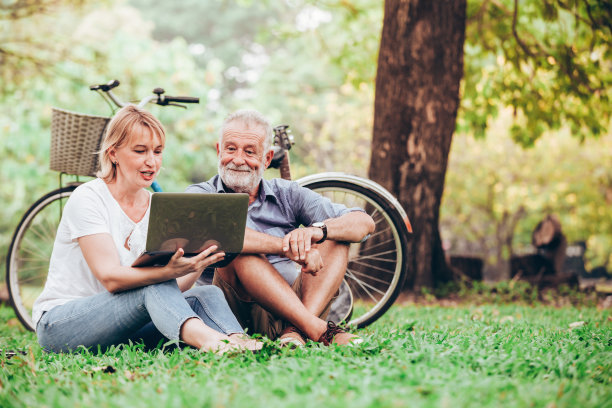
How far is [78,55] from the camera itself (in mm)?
9664

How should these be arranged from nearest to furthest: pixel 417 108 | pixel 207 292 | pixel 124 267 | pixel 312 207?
1. pixel 124 267
2. pixel 207 292
3. pixel 312 207
4. pixel 417 108

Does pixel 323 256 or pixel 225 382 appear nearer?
pixel 225 382

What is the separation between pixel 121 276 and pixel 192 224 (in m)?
0.40

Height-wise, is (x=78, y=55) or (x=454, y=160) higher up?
(x=78, y=55)

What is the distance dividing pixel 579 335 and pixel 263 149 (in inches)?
73.7

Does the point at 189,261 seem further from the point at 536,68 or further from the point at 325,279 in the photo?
the point at 536,68

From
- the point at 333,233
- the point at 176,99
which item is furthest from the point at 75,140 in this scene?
the point at 333,233

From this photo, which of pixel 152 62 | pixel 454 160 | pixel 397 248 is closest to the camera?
pixel 397 248

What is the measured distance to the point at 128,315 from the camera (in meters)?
2.62

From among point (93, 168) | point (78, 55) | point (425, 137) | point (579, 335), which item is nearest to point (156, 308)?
point (93, 168)

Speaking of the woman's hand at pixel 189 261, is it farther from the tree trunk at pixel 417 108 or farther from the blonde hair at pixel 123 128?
the tree trunk at pixel 417 108

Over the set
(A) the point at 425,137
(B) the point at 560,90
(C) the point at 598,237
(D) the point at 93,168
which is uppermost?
(B) the point at 560,90

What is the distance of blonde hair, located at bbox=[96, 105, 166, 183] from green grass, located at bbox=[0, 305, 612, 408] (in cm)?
91

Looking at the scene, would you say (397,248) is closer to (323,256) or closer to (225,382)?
(323,256)
